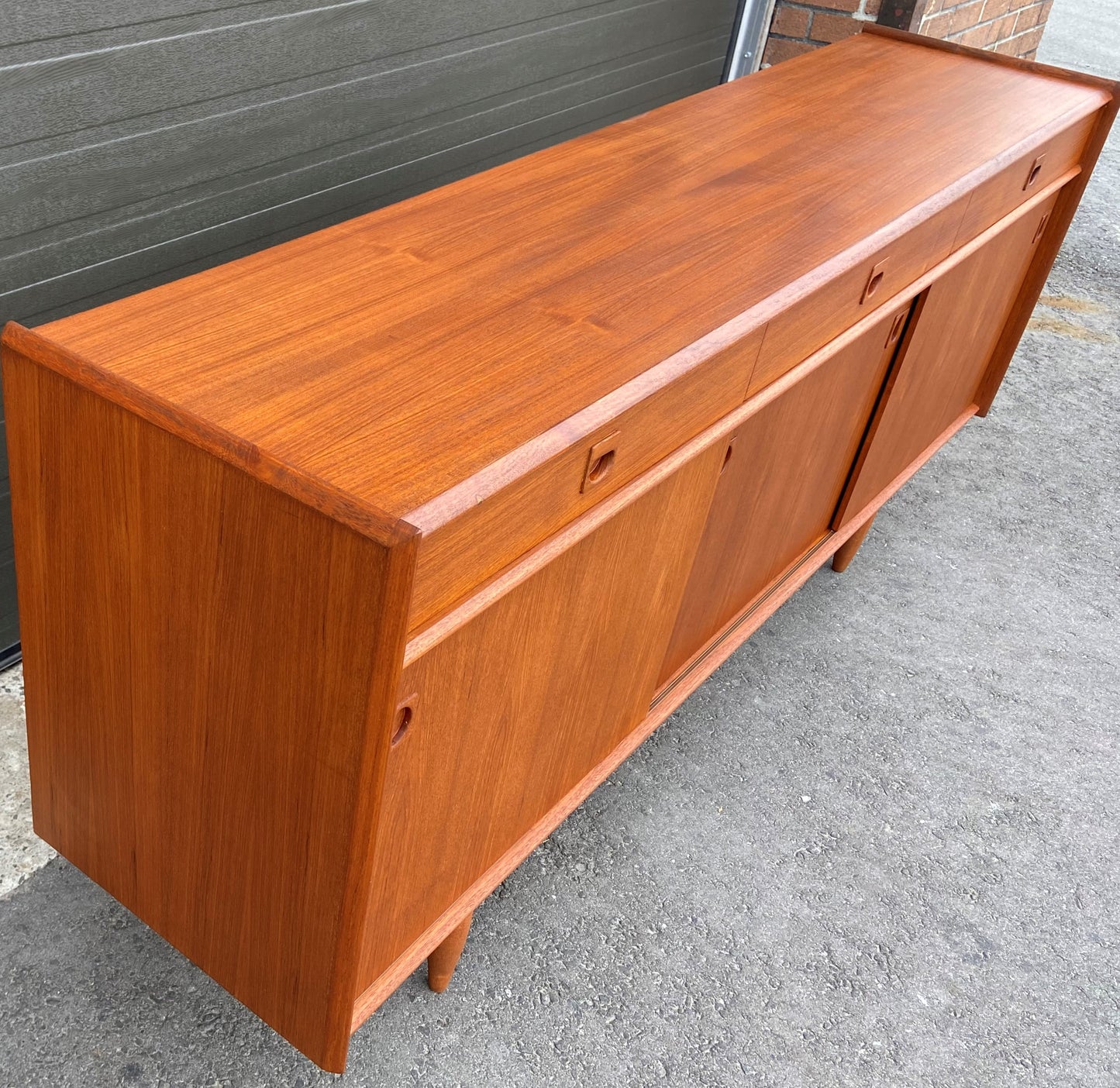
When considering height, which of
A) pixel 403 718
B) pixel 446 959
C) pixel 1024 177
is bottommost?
pixel 446 959

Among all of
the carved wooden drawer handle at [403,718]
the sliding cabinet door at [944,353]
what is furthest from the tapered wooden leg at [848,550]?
the carved wooden drawer handle at [403,718]

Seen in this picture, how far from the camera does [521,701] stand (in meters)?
1.36

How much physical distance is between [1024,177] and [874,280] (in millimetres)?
676

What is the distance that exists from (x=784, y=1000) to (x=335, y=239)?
121 centimetres

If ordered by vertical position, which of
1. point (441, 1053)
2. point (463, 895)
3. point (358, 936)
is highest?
point (358, 936)

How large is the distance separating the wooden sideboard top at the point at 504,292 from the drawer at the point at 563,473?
19 millimetres

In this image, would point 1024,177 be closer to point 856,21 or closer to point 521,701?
point 856,21

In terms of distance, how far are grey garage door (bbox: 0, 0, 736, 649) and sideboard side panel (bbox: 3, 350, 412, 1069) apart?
548 millimetres

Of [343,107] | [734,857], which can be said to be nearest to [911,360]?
[734,857]

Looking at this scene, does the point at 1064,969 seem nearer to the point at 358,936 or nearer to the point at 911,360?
the point at 911,360

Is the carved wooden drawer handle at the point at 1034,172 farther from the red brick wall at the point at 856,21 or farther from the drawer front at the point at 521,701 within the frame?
the drawer front at the point at 521,701

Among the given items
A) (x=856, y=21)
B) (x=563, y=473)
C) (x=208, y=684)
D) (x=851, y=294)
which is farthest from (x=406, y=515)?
(x=856, y=21)

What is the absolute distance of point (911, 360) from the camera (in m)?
2.14

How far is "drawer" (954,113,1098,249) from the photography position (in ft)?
6.68
